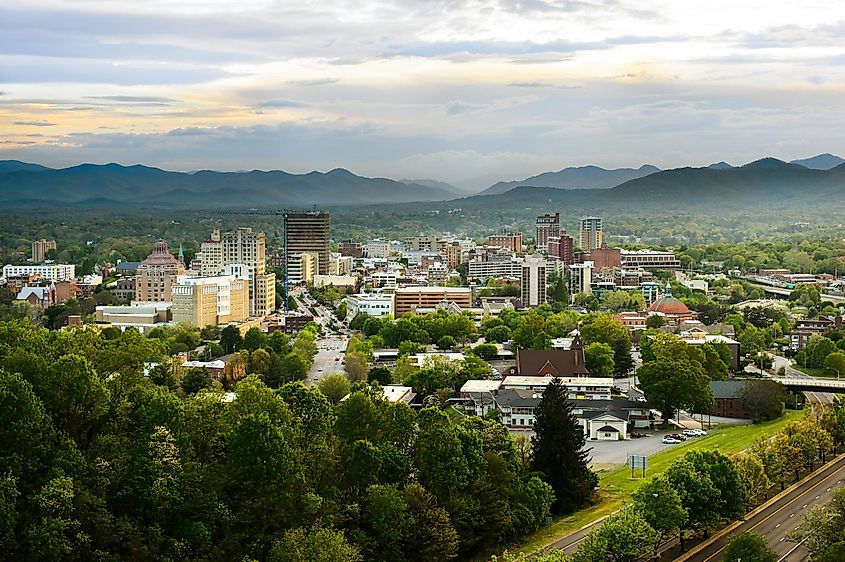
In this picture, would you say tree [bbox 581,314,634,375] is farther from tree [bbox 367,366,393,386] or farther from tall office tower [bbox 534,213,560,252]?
tall office tower [bbox 534,213,560,252]

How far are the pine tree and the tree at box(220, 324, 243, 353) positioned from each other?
74.7 feet

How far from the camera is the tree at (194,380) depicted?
34062 millimetres

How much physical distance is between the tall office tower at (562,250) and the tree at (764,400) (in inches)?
2010

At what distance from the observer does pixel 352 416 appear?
21.2 m

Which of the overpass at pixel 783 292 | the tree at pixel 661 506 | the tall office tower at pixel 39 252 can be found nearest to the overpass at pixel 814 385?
the tree at pixel 661 506

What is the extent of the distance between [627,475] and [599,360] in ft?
45.8

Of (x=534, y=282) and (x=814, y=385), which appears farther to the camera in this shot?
(x=534, y=282)

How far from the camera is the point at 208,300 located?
52781 millimetres

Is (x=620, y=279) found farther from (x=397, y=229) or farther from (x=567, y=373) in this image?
(x=397, y=229)

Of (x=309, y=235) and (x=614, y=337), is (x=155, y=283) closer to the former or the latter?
(x=309, y=235)

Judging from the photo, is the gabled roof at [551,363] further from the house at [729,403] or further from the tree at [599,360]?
the house at [729,403]

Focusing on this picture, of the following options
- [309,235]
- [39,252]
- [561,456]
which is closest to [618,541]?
[561,456]

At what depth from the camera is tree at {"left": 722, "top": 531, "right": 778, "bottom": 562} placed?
1745cm

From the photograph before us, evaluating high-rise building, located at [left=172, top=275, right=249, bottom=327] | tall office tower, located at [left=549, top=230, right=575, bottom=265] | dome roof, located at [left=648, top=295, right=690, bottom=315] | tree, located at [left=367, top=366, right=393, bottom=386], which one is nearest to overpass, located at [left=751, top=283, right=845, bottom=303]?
dome roof, located at [left=648, top=295, right=690, bottom=315]
